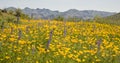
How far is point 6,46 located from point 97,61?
2.79 metres

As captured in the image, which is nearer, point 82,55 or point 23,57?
→ point 23,57

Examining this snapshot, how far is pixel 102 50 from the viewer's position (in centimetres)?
988

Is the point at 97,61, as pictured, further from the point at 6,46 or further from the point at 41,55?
the point at 6,46

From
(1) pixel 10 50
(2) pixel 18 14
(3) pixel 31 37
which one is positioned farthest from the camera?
(2) pixel 18 14

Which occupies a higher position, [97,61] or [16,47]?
[16,47]

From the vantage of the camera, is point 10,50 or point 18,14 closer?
point 10,50

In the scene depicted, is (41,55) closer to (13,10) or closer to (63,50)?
(63,50)

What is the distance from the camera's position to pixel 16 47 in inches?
334

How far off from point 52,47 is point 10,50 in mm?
1392

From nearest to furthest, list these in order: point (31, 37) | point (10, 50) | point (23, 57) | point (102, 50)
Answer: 1. point (23, 57)
2. point (10, 50)
3. point (102, 50)
4. point (31, 37)

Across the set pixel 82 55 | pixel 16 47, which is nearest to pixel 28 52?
pixel 16 47

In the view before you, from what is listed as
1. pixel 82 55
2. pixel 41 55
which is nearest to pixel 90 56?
pixel 82 55

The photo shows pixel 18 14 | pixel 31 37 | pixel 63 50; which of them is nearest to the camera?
pixel 63 50

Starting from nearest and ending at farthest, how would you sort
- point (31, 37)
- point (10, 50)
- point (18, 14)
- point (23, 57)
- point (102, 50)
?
point (23, 57) < point (10, 50) < point (102, 50) < point (31, 37) < point (18, 14)
